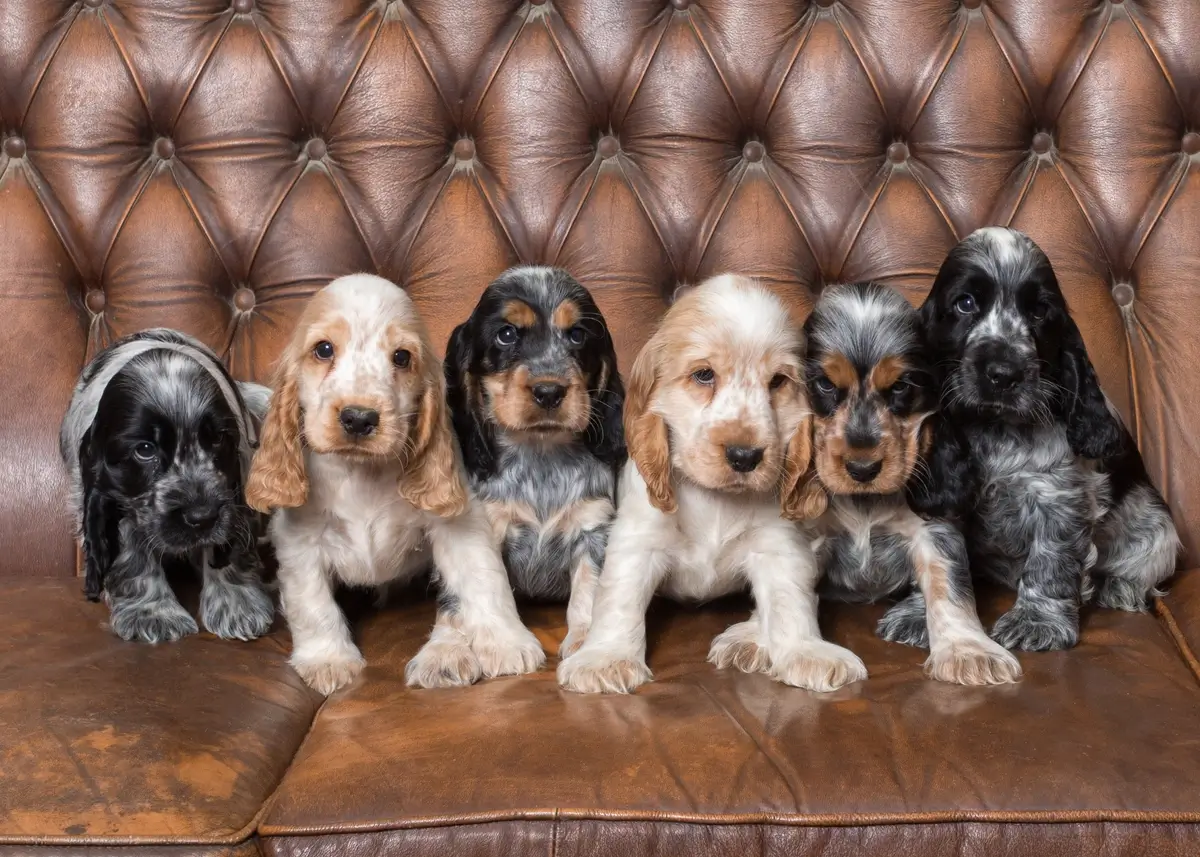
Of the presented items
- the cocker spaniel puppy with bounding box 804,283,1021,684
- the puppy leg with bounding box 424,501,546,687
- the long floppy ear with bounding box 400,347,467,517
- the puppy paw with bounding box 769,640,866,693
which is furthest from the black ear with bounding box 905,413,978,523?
the long floppy ear with bounding box 400,347,467,517

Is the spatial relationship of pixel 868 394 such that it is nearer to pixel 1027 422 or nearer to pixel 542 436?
pixel 1027 422

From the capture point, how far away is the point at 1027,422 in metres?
3.35

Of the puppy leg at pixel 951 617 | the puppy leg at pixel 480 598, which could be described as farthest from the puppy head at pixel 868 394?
Result: the puppy leg at pixel 480 598

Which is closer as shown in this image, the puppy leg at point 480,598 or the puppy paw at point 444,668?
the puppy paw at point 444,668

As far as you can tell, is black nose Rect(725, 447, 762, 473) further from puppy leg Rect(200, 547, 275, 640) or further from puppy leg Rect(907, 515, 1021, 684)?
puppy leg Rect(200, 547, 275, 640)

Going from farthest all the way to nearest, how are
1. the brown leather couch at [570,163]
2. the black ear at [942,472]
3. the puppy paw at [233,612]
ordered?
the brown leather couch at [570,163], the puppy paw at [233,612], the black ear at [942,472]

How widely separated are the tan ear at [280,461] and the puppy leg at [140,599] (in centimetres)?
40

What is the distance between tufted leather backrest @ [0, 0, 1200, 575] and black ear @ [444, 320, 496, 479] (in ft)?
1.94

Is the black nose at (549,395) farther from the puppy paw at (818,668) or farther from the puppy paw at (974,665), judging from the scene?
the puppy paw at (974,665)

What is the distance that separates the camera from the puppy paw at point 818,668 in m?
2.90

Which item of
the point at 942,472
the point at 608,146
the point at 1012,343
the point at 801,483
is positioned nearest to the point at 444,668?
the point at 801,483

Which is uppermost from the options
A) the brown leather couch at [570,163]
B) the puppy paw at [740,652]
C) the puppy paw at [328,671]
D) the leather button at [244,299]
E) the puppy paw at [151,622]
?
the brown leather couch at [570,163]

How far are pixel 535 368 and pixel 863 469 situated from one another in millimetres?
942

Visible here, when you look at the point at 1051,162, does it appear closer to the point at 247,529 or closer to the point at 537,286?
the point at 537,286
